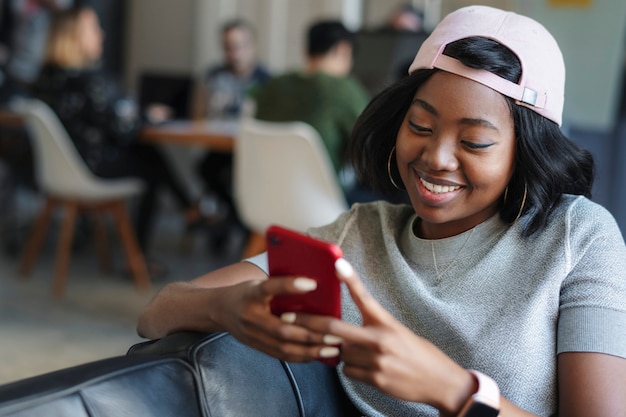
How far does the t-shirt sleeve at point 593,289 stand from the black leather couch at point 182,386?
0.37 metres

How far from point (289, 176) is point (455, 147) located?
183 centimetres

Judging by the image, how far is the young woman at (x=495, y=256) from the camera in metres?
1.03

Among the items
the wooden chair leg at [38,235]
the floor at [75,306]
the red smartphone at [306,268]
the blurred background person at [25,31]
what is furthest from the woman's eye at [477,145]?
the blurred background person at [25,31]

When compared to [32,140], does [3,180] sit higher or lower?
lower

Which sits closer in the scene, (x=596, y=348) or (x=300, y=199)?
(x=596, y=348)

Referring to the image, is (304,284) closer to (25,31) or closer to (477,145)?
(477,145)

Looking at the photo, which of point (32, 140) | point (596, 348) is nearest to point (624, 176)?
point (596, 348)

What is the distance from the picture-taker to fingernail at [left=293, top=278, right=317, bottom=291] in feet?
2.89

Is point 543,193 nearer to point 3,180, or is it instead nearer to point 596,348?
point 596,348

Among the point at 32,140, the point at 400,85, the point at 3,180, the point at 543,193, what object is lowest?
the point at 3,180

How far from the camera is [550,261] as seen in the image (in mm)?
1095

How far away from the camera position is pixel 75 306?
→ 3.49 m

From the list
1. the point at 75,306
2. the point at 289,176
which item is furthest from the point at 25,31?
the point at 289,176

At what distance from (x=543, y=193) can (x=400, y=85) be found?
0.27 m
